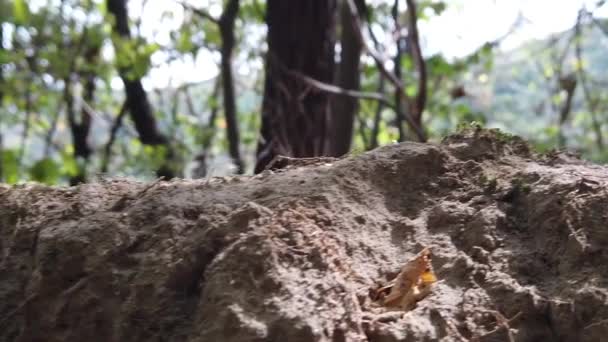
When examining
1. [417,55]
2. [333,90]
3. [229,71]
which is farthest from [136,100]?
[417,55]

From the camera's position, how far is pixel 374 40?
4.18 metres

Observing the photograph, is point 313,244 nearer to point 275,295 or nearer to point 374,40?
point 275,295

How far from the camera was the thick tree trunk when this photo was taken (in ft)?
21.1

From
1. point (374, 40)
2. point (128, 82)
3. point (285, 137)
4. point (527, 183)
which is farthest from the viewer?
point (128, 82)

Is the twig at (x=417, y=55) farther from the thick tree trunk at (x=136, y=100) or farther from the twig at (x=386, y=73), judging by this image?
the thick tree trunk at (x=136, y=100)

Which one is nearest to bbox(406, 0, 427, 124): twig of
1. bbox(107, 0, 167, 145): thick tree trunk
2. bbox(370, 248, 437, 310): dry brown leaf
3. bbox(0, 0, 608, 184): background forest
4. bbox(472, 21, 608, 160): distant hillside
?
bbox(0, 0, 608, 184): background forest

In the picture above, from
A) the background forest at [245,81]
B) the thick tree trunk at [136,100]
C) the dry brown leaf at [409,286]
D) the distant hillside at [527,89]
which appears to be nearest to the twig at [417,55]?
the background forest at [245,81]

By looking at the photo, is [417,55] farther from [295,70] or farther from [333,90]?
[295,70]

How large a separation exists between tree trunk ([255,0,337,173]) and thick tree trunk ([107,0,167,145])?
1.97 metres

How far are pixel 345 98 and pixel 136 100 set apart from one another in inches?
98.1

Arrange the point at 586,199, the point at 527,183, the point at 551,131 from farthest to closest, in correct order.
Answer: the point at 551,131 → the point at 527,183 → the point at 586,199

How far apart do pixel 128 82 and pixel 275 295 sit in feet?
18.7

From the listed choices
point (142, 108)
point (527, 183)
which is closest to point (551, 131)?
point (142, 108)

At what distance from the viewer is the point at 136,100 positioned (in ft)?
22.2
